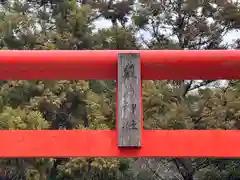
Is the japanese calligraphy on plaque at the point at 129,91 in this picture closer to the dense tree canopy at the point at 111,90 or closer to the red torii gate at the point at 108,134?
the red torii gate at the point at 108,134

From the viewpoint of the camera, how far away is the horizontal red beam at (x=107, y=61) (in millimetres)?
1709

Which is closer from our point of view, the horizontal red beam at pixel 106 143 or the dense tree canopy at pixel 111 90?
the horizontal red beam at pixel 106 143

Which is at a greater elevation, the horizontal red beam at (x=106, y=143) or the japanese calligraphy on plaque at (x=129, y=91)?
the japanese calligraphy on plaque at (x=129, y=91)

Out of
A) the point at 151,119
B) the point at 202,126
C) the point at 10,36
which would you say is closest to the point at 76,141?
the point at 151,119

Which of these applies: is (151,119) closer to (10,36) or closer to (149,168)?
(149,168)

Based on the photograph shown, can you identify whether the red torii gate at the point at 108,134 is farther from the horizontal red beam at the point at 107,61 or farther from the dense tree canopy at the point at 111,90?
the dense tree canopy at the point at 111,90

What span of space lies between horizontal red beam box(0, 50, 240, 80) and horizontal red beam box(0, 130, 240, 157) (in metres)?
0.25

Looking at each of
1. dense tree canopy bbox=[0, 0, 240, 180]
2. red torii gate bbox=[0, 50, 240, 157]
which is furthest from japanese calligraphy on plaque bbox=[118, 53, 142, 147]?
dense tree canopy bbox=[0, 0, 240, 180]

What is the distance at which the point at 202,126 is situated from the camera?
541 centimetres

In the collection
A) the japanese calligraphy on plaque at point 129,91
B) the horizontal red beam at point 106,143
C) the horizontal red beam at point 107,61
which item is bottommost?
the horizontal red beam at point 106,143

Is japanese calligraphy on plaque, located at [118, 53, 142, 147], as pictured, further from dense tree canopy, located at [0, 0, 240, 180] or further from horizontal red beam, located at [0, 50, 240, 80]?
dense tree canopy, located at [0, 0, 240, 180]

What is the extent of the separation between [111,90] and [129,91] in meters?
4.22

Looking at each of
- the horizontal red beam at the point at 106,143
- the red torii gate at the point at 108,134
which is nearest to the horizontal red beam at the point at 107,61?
the red torii gate at the point at 108,134

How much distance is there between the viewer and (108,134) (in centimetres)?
171
